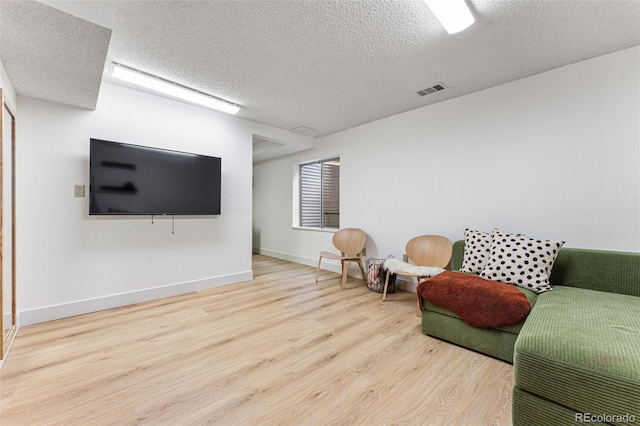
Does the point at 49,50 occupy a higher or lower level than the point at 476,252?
higher

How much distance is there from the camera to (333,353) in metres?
2.02

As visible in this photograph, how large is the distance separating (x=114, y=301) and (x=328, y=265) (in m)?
3.09

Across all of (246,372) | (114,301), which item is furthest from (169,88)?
(246,372)

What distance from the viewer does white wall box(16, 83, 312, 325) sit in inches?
98.3

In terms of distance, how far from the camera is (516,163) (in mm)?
2787

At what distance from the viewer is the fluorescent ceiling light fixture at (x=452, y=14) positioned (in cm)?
174

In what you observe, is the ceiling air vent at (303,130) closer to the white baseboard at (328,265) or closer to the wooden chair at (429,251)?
the white baseboard at (328,265)

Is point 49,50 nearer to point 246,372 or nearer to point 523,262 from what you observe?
point 246,372

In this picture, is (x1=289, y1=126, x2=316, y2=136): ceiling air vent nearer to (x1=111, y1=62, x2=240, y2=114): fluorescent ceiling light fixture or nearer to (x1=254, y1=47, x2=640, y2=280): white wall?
(x1=254, y1=47, x2=640, y2=280): white wall

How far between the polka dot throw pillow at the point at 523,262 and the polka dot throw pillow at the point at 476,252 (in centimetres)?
10

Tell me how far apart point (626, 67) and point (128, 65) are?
4.48 metres

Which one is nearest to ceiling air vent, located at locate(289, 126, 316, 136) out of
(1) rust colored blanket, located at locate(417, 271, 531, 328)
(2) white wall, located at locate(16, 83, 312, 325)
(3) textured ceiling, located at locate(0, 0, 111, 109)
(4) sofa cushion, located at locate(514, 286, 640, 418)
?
(2) white wall, located at locate(16, 83, 312, 325)

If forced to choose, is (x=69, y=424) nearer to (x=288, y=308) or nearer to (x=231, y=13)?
(x=288, y=308)

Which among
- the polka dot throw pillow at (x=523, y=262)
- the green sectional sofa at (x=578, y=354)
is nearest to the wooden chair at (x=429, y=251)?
the polka dot throw pillow at (x=523, y=262)
